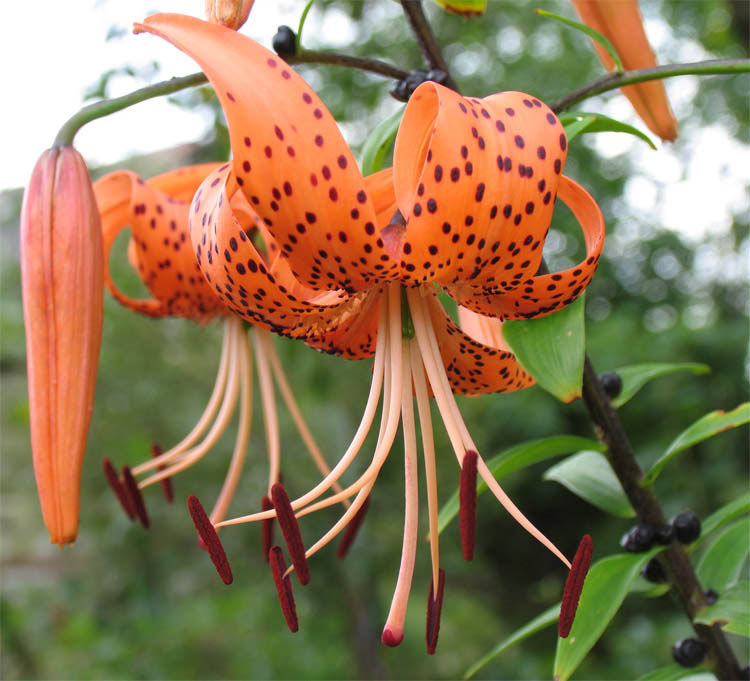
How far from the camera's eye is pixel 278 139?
1.36 feet

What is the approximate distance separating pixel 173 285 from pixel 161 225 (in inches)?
2.9

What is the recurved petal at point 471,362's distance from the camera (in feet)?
2.12

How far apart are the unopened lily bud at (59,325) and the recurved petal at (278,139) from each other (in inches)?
6.3

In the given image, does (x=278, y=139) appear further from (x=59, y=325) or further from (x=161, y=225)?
(x=161, y=225)

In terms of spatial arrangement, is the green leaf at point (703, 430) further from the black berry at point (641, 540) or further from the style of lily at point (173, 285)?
the style of lily at point (173, 285)

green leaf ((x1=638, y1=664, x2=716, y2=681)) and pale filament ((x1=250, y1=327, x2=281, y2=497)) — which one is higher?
pale filament ((x1=250, y1=327, x2=281, y2=497))

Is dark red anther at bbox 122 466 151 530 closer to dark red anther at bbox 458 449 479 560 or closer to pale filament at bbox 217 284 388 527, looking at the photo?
pale filament at bbox 217 284 388 527

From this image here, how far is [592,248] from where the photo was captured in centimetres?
50

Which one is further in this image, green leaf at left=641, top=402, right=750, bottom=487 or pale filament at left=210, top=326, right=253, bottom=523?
pale filament at left=210, top=326, right=253, bottom=523

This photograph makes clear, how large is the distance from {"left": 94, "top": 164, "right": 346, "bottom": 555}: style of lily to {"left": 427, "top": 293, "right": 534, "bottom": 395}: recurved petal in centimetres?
15

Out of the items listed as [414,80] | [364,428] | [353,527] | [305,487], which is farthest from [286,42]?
[305,487]

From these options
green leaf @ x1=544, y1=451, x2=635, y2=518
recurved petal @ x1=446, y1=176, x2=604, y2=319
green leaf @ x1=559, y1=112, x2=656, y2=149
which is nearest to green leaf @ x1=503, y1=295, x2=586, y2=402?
recurved petal @ x1=446, y1=176, x2=604, y2=319

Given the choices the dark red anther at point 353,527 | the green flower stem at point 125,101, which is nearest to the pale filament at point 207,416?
the dark red anther at point 353,527

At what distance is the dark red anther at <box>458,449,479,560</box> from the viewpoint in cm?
50
